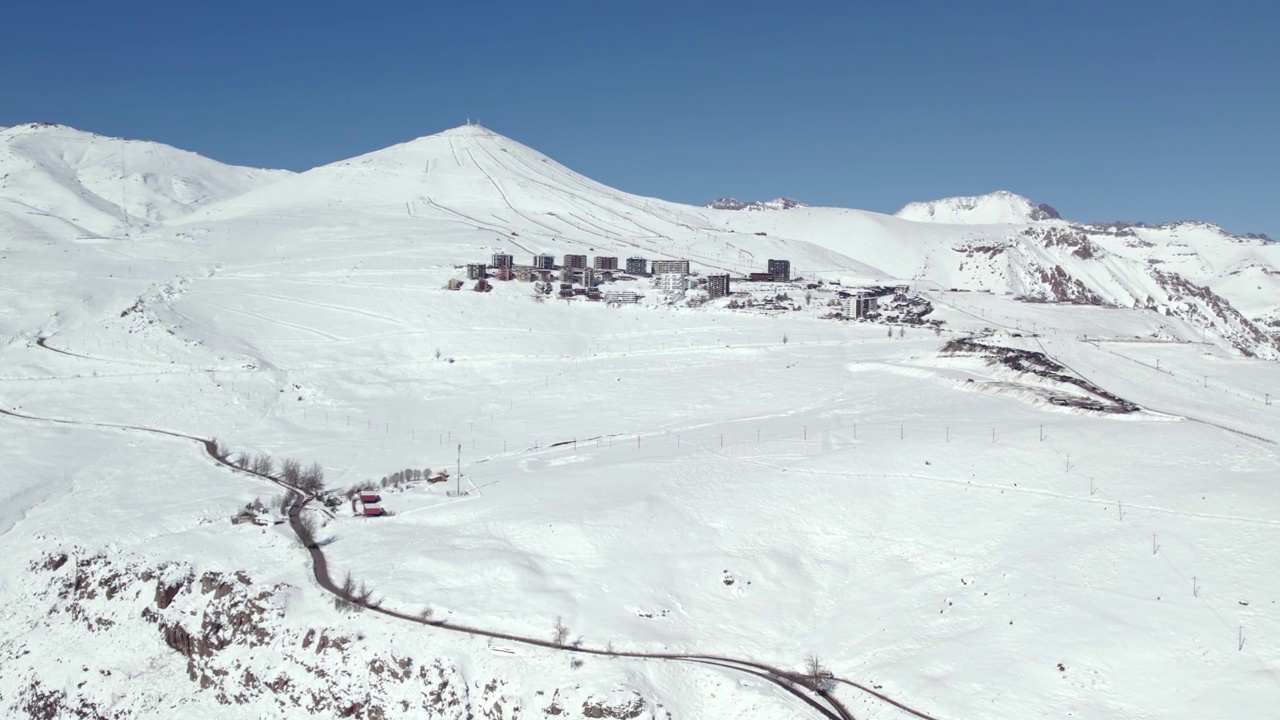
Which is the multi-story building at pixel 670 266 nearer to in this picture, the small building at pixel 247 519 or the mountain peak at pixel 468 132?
the small building at pixel 247 519

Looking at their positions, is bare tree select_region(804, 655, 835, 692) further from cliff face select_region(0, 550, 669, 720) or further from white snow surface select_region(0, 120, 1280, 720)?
cliff face select_region(0, 550, 669, 720)

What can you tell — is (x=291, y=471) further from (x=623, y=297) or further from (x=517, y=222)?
(x=517, y=222)

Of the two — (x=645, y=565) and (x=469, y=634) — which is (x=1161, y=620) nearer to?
(x=645, y=565)

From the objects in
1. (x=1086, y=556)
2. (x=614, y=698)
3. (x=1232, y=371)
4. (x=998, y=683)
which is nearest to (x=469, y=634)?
(x=614, y=698)

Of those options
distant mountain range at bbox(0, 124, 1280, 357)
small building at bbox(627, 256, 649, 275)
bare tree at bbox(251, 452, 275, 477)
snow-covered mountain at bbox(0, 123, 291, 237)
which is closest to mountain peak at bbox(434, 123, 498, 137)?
distant mountain range at bbox(0, 124, 1280, 357)

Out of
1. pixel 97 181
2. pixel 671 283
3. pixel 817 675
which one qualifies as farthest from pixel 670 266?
pixel 97 181

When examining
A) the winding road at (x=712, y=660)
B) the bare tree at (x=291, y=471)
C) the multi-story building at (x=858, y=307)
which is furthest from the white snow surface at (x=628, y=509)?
the multi-story building at (x=858, y=307)
